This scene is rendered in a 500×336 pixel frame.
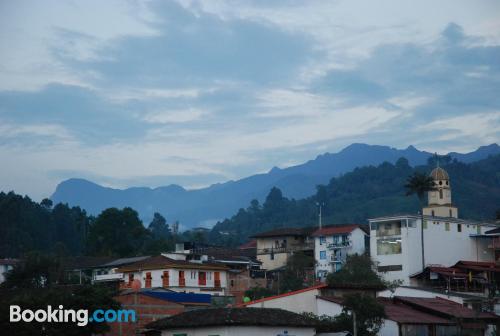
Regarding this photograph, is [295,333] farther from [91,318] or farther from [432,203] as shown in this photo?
[432,203]

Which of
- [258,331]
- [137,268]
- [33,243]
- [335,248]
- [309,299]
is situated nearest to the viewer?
[258,331]

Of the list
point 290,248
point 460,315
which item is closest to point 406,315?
point 460,315

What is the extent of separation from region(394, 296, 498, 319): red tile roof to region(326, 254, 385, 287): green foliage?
5.92 meters

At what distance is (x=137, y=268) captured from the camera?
2840 inches

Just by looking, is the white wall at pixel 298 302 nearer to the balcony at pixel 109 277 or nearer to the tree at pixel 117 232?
the balcony at pixel 109 277

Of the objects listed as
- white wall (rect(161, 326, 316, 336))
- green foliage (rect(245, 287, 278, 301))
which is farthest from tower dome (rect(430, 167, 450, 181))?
white wall (rect(161, 326, 316, 336))

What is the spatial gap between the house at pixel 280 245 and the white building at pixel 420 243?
12.8m

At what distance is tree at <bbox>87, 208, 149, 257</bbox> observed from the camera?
381 ft

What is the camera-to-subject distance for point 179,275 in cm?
→ 6956

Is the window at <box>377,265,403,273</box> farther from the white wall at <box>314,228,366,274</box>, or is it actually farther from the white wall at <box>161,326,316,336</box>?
the white wall at <box>161,326,316,336</box>

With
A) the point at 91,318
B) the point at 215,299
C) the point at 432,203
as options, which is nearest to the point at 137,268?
the point at 215,299

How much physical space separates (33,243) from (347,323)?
10325cm

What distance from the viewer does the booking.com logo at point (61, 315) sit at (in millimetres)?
43844

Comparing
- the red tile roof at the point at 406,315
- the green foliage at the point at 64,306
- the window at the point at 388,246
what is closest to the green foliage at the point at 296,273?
the window at the point at 388,246
